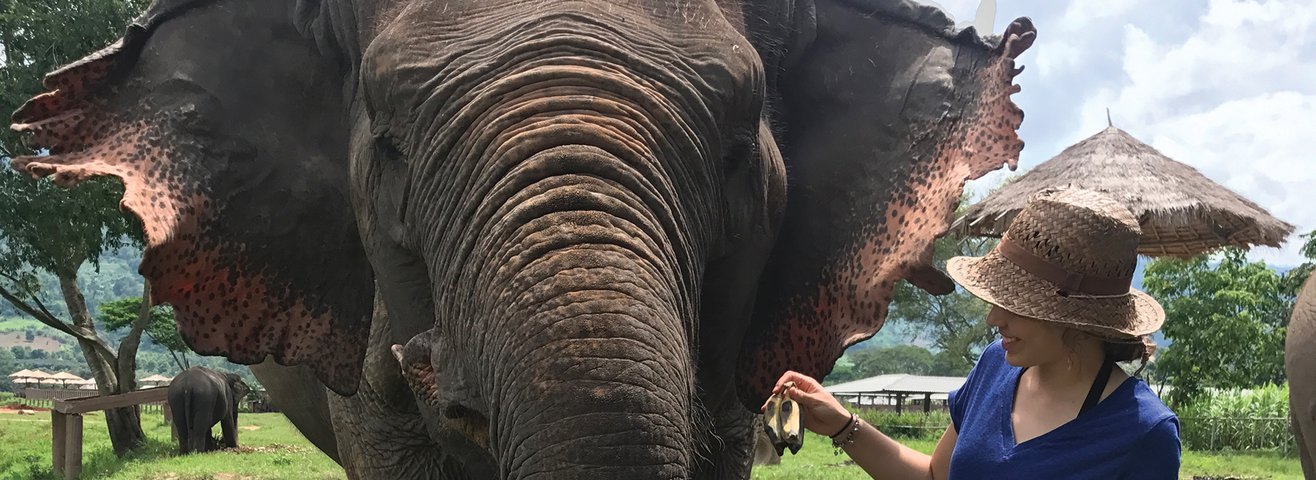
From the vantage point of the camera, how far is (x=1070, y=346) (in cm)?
282

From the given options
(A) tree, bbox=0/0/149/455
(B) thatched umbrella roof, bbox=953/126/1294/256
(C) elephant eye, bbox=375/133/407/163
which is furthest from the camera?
(A) tree, bbox=0/0/149/455

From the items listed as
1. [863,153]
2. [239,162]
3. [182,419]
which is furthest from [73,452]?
[863,153]

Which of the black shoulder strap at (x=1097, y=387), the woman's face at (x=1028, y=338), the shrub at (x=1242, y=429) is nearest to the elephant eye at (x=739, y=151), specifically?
the woman's face at (x=1028, y=338)

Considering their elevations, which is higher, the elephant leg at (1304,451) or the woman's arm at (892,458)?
the woman's arm at (892,458)

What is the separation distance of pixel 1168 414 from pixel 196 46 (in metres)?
2.94

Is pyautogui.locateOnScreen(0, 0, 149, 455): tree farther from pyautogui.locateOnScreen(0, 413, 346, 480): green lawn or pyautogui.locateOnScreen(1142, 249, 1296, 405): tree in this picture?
pyautogui.locateOnScreen(1142, 249, 1296, 405): tree

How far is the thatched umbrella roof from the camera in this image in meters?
10.5

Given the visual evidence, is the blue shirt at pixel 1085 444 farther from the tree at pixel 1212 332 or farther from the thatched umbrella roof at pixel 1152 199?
the tree at pixel 1212 332

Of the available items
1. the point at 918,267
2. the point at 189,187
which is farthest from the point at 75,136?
the point at 918,267

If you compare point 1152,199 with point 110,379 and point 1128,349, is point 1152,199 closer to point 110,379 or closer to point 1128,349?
A: point 1128,349

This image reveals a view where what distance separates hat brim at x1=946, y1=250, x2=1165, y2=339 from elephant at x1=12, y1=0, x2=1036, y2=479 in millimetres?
520

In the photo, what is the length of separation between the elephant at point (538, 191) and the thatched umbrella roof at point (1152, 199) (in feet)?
21.8

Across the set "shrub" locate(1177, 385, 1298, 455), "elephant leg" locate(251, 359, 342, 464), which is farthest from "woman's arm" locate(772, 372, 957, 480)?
"shrub" locate(1177, 385, 1298, 455)

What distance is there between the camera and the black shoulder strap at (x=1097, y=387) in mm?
2770
